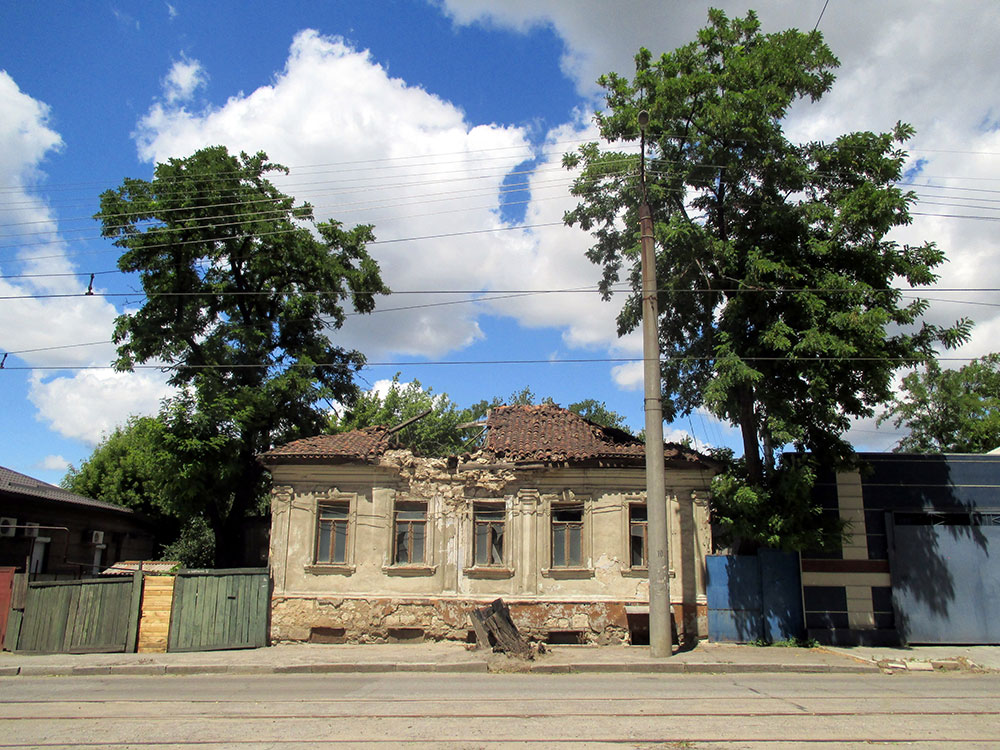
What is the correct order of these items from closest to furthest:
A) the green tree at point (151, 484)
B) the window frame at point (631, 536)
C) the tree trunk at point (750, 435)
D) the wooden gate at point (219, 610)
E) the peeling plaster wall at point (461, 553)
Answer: the wooden gate at point (219, 610) → the tree trunk at point (750, 435) → the peeling plaster wall at point (461, 553) → the window frame at point (631, 536) → the green tree at point (151, 484)

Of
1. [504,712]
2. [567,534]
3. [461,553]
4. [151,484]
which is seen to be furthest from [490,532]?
[151,484]

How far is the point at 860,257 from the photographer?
15086 millimetres

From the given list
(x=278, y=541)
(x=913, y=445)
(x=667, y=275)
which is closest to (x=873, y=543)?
(x=667, y=275)

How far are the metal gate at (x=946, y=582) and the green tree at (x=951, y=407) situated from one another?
1684 cm

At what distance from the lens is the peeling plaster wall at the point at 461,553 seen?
1634cm

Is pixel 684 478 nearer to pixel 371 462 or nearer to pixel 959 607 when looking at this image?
pixel 959 607

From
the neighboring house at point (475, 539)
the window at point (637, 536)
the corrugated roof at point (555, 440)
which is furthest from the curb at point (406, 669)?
the corrugated roof at point (555, 440)

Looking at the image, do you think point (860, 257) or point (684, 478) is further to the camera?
point (684, 478)

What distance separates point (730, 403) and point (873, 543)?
4.99 m

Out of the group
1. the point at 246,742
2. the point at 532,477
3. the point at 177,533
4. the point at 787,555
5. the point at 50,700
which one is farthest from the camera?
the point at 177,533

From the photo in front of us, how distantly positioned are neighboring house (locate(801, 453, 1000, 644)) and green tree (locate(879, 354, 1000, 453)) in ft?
53.7

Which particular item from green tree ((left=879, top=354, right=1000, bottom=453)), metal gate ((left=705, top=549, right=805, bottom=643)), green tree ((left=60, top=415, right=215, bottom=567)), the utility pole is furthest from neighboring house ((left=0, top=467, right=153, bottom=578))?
green tree ((left=879, top=354, right=1000, bottom=453))

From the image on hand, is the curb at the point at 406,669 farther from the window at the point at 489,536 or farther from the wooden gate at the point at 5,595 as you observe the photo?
the window at the point at 489,536

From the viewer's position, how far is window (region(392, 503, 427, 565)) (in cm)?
1705
